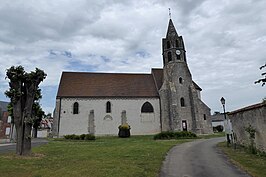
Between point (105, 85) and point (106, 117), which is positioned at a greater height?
point (105, 85)

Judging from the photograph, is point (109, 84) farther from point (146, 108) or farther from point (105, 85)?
point (146, 108)

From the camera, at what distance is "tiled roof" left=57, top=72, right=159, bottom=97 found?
3466 cm

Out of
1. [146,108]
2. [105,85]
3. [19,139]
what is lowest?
[19,139]

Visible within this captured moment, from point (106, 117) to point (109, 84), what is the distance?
18.5ft

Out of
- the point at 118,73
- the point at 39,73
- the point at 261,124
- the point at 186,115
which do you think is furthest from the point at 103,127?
the point at 261,124

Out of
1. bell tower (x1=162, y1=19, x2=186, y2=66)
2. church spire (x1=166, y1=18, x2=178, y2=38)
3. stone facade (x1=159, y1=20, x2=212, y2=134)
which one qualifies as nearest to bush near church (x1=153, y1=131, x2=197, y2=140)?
stone facade (x1=159, y1=20, x2=212, y2=134)

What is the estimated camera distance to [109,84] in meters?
36.6

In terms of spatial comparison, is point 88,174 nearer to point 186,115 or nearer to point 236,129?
point 236,129

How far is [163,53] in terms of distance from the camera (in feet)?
125

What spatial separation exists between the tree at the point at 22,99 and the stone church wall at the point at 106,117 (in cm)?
1949

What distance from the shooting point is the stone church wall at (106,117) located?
109 feet

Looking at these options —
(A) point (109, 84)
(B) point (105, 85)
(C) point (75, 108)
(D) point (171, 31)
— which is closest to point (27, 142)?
(C) point (75, 108)

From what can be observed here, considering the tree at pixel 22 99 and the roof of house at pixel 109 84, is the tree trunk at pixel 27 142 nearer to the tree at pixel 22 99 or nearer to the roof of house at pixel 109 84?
the tree at pixel 22 99

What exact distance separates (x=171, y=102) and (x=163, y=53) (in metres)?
9.11
